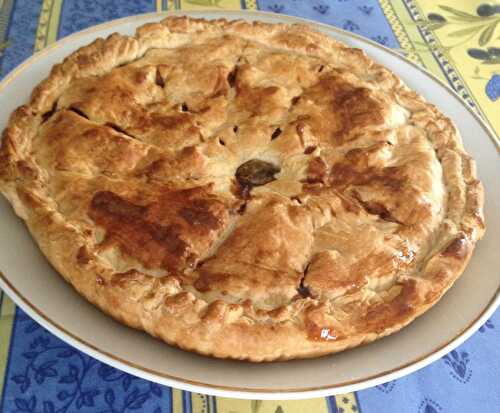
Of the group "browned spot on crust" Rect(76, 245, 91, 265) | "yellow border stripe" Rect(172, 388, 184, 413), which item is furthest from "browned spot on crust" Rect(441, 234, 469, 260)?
"browned spot on crust" Rect(76, 245, 91, 265)

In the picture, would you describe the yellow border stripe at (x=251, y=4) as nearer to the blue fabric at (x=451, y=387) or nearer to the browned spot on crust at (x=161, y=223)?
the browned spot on crust at (x=161, y=223)

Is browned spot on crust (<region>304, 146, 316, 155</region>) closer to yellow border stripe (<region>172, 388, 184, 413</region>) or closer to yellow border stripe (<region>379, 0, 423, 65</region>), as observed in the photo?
yellow border stripe (<region>172, 388, 184, 413</region>)

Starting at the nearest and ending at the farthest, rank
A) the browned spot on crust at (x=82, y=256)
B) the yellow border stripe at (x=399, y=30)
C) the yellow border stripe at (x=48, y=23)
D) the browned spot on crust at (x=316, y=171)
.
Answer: the browned spot on crust at (x=82, y=256) < the browned spot on crust at (x=316, y=171) < the yellow border stripe at (x=48, y=23) < the yellow border stripe at (x=399, y=30)

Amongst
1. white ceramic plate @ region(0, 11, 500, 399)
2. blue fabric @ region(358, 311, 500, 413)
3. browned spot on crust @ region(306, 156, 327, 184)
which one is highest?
browned spot on crust @ region(306, 156, 327, 184)

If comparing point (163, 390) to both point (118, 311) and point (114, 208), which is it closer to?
point (118, 311)

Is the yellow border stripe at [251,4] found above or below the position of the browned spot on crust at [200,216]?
above

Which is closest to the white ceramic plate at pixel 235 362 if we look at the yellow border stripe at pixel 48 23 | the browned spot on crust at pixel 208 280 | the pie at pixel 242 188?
the pie at pixel 242 188
